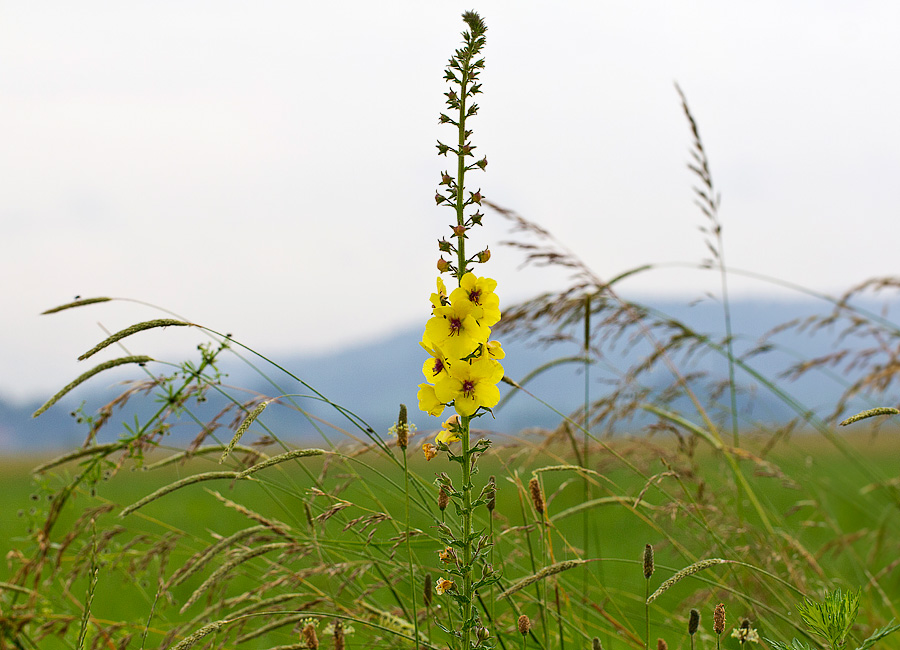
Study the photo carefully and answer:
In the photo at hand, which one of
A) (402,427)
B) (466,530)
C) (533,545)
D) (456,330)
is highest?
(456,330)

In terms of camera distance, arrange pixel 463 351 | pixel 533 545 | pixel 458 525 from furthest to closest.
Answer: pixel 533 545 → pixel 458 525 → pixel 463 351

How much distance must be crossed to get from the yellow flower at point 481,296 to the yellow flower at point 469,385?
10 cm

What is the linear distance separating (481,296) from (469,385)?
200 mm

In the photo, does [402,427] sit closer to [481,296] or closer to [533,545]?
[481,296]

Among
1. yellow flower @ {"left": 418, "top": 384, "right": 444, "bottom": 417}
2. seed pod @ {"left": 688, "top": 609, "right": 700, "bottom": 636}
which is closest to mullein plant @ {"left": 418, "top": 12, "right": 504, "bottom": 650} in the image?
yellow flower @ {"left": 418, "top": 384, "right": 444, "bottom": 417}

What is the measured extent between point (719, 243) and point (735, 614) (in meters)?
1.82

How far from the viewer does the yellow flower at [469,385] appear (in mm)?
1574

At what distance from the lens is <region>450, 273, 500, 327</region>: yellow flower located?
159cm

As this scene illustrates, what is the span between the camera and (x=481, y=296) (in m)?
1.61

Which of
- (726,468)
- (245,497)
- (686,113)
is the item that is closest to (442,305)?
(686,113)

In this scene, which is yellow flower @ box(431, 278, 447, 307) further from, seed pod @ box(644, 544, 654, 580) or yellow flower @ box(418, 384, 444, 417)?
seed pod @ box(644, 544, 654, 580)

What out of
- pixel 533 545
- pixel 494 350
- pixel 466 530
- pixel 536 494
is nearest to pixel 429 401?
pixel 494 350

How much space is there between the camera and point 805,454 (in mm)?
4438

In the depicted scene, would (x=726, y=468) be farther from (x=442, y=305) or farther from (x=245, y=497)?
(x=245, y=497)
